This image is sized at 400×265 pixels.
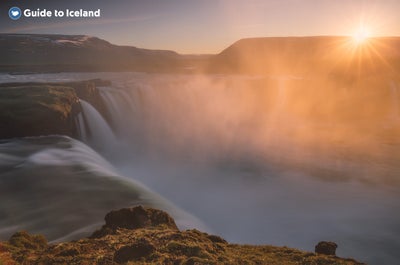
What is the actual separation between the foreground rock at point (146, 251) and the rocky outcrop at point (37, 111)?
13278mm

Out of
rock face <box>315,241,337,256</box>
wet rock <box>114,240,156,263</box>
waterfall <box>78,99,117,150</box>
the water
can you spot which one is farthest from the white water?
waterfall <box>78,99,117,150</box>

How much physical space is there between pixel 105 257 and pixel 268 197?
13564 mm

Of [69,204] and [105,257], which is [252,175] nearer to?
[69,204]

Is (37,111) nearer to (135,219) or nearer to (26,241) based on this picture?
(135,219)

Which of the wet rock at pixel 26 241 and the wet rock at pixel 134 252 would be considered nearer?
the wet rock at pixel 134 252

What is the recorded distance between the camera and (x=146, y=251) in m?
5.70

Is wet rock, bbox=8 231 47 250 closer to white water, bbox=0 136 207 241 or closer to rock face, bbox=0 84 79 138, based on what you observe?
white water, bbox=0 136 207 241

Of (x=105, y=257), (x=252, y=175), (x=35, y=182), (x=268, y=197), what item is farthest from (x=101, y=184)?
(x=252, y=175)

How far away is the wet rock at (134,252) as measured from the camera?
5.49 metres

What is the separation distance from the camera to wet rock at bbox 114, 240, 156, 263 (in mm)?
5492

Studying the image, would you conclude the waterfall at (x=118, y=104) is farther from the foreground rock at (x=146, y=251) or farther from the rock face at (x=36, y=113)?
the foreground rock at (x=146, y=251)

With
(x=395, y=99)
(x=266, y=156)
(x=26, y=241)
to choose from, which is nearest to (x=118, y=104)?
(x=266, y=156)

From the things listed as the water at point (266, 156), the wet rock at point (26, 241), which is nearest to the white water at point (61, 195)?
the water at point (266, 156)

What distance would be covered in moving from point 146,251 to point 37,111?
16.1 meters
